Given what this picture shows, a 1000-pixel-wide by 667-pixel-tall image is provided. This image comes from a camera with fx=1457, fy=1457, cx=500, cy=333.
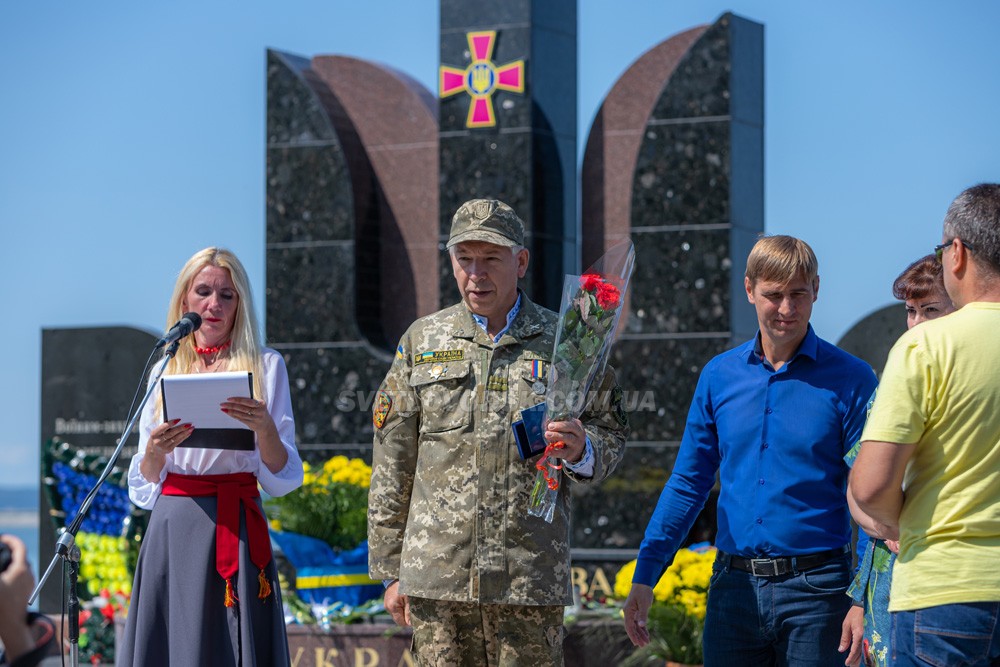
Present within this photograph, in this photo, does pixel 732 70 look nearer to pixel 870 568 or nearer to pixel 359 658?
pixel 359 658

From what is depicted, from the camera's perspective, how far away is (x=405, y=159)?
10.2 metres

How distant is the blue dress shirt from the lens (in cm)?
381

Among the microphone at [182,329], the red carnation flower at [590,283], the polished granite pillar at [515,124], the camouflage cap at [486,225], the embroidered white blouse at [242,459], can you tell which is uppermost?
the polished granite pillar at [515,124]

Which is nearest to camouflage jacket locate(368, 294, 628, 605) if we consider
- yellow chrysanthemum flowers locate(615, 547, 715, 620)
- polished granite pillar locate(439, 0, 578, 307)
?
yellow chrysanthemum flowers locate(615, 547, 715, 620)

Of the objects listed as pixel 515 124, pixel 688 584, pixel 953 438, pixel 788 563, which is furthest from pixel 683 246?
pixel 953 438

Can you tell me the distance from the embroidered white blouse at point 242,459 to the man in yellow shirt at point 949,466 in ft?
6.78

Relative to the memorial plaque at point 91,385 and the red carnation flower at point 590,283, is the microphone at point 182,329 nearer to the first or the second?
the red carnation flower at point 590,283

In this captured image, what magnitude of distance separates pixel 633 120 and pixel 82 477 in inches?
169

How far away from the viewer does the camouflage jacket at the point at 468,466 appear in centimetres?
410

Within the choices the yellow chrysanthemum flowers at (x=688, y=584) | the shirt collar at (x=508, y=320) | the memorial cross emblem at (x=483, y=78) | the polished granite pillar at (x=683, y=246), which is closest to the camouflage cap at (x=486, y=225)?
the shirt collar at (x=508, y=320)

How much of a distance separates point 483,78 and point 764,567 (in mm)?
6030

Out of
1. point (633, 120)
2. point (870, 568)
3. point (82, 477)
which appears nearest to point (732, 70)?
point (633, 120)

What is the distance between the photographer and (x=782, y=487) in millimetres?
3832

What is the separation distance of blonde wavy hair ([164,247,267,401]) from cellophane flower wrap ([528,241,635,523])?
1019mm
